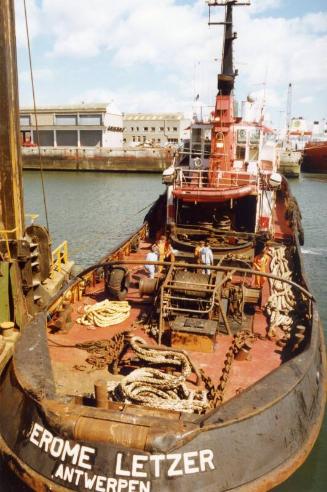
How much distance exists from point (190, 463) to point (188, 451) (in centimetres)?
13

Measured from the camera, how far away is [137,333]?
9.05 m

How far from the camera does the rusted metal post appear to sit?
29.8ft

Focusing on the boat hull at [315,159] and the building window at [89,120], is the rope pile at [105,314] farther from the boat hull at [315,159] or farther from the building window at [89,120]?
the boat hull at [315,159]

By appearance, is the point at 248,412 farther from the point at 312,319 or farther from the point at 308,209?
the point at 308,209

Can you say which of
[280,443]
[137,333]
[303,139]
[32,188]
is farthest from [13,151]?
[303,139]

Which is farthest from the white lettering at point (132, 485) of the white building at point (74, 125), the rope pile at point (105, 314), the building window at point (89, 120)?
the building window at point (89, 120)

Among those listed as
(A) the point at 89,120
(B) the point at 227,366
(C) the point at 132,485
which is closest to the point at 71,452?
(C) the point at 132,485

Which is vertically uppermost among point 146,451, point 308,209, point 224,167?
point 224,167

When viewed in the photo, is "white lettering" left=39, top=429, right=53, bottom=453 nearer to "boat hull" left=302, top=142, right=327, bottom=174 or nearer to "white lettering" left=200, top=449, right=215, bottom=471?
"white lettering" left=200, top=449, right=215, bottom=471

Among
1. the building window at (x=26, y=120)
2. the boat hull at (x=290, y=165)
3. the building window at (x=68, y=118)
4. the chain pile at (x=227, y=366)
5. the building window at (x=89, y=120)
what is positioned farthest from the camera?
the building window at (x=26, y=120)

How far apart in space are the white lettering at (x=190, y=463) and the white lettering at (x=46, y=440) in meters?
1.67

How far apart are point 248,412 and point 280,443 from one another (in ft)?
2.63

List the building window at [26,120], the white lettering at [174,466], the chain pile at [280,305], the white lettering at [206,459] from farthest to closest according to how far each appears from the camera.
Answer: the building window at [26,120], the chain pile at [280,305], the white lettering at [206,459], the white lettering at [174,466]

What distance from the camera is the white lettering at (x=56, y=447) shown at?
518cm
